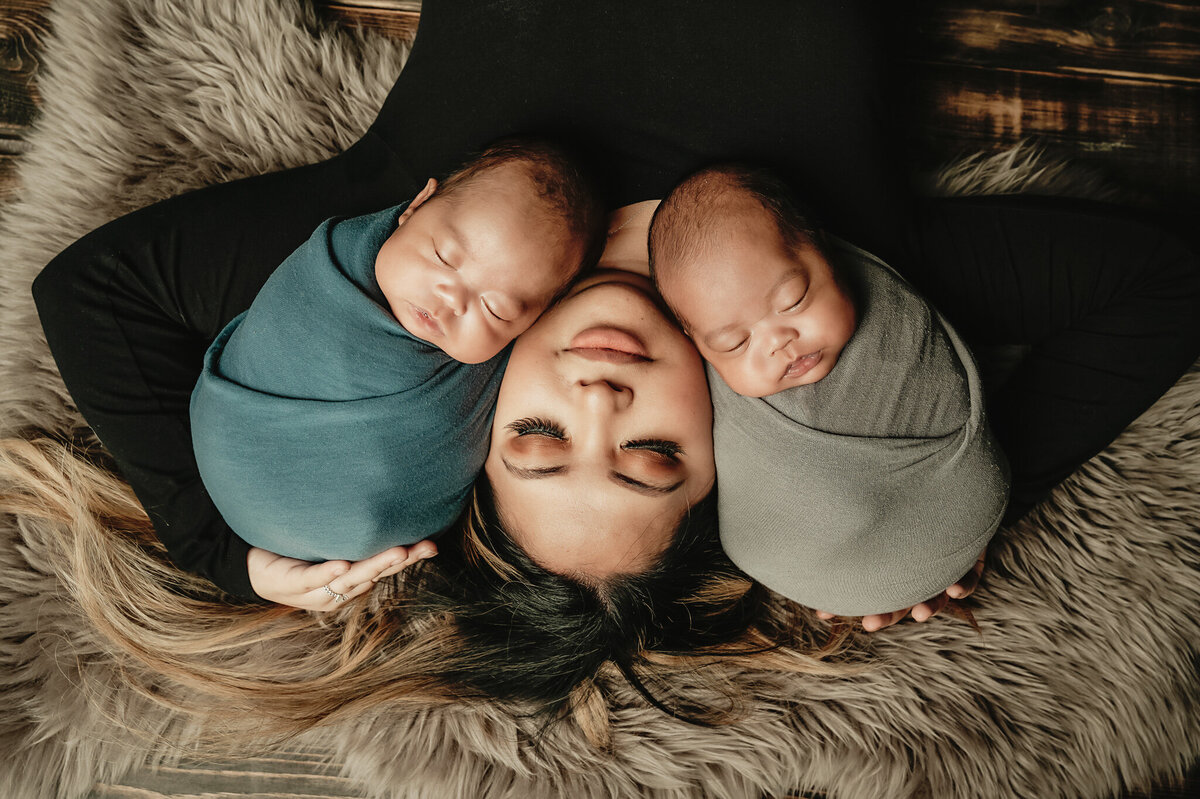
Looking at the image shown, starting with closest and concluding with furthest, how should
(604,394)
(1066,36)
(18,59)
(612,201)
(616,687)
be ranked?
1. (604,394)
2. (612,201)
3. (616,687)
4. (18,59)
5. (1066,36)

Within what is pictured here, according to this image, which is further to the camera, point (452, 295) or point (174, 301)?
point (174, 301)

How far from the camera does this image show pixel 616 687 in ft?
4.82

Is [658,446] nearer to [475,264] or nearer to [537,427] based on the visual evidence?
[537,427]

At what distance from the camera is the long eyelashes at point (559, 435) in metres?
1.16

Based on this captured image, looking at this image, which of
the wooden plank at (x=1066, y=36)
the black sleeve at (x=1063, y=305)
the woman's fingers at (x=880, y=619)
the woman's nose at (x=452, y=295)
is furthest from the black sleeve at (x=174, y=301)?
the wooden plank at (x=1066, y=36)

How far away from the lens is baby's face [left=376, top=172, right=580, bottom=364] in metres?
1.12

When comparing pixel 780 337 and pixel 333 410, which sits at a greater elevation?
pixel 780 337

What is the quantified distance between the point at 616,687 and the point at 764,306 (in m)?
0.86

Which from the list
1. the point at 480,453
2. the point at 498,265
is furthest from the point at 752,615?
the point at 498,265

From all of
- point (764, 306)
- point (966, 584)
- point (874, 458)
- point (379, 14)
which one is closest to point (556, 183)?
point (764, 306)

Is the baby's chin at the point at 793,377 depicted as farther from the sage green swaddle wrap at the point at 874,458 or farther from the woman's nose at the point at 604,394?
the woman's nose at the point at 604,394

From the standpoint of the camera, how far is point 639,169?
1.33m

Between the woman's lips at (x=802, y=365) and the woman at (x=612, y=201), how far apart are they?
0.22 m

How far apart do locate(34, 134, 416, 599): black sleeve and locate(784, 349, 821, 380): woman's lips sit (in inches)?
30.9
